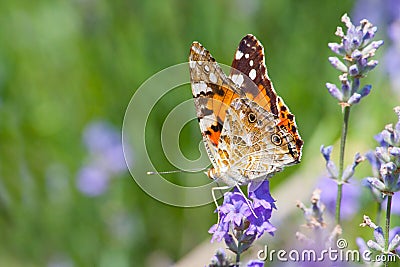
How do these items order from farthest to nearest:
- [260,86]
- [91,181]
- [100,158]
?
[100,158], [91,181], [260,86]

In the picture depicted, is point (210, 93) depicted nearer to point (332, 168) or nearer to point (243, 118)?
point (243, 118)

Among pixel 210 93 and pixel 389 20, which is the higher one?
pixel 389 20

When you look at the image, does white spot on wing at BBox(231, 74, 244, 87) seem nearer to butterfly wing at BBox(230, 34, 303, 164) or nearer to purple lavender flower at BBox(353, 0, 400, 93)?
butterfly wing at BBox(230, 34, 303, 164)

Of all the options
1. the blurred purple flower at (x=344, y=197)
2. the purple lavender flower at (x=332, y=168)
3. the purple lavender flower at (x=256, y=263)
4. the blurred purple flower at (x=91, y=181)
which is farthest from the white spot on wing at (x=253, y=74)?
the blurred purple flower at (x=91, y=181)

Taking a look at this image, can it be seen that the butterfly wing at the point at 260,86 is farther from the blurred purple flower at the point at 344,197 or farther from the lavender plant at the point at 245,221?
the blurred purple flower at the point at 344,197

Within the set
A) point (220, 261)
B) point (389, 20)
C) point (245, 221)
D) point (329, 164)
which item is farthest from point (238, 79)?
point (389, 20)

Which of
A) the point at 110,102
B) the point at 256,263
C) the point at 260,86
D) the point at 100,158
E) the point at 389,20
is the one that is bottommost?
the point at 256,263
